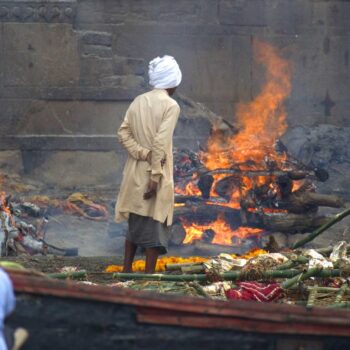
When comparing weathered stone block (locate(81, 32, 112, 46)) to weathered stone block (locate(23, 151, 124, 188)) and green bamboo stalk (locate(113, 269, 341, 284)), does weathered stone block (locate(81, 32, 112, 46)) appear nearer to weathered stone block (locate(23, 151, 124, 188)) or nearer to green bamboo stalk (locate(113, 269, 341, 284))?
weathered stone block (locate(23, 151, 124, 188))

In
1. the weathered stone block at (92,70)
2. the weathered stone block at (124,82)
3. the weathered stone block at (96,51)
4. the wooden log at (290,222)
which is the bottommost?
the wooden log at (290,222)

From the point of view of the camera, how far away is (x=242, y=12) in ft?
54.8

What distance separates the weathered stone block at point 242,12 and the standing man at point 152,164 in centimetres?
799

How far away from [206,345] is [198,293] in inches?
82.9

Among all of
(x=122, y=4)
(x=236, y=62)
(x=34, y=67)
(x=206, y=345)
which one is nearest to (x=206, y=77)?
(x=236, y=62)

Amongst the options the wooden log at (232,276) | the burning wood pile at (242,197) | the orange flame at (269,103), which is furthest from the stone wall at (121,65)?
the wooden log at (232,276)

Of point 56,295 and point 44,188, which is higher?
point 56,295


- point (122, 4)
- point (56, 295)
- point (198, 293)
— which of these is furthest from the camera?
point (122, 4)

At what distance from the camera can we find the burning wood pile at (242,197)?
38.5ft

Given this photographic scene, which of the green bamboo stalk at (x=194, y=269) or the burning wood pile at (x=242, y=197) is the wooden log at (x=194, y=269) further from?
the burning wood pile at (x=242, y=197)

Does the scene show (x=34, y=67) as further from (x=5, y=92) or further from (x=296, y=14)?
(x=296, y=14)

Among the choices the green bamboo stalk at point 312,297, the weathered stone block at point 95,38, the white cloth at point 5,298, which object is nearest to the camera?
the white cloth at point 5,298

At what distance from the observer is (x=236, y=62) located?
16.9m

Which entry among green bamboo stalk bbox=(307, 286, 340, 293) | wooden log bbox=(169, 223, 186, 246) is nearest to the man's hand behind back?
green bamboo stalk bbox=(307, 286, 340, 293)
